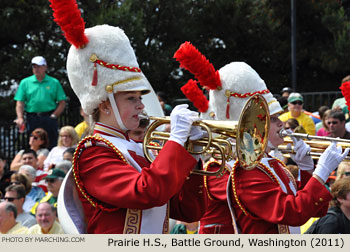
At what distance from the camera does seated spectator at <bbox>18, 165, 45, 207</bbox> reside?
8266mm

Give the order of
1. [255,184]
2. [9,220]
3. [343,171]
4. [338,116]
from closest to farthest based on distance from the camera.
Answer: [255,184] → [343,171] → [9,220] → [338,116]

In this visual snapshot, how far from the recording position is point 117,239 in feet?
11.3

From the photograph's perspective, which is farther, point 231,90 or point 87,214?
point 231,90

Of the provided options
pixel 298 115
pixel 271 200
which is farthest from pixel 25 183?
pixel 271 200

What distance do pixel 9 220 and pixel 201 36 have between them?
11971 mm

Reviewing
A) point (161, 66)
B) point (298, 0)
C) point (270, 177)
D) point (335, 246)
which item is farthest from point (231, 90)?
point (298, 0)

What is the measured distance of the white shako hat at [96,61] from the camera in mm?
3611

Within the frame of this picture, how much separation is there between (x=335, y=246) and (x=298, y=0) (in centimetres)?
1489

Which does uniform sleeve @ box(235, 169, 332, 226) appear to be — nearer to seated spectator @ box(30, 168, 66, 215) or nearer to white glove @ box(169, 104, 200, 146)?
white glove @ box(169, 104, 200, 146)

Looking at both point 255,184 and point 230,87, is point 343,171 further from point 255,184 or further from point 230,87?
point 255,184

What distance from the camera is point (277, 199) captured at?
3.92m

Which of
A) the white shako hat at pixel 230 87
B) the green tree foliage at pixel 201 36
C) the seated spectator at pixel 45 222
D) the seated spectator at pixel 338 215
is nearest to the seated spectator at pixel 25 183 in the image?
the seated spectator at pixel 45 222

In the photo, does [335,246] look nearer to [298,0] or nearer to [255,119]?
[255,119]

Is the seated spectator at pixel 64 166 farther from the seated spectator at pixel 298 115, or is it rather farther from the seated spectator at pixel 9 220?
the seated spectator at pixel 298 115
